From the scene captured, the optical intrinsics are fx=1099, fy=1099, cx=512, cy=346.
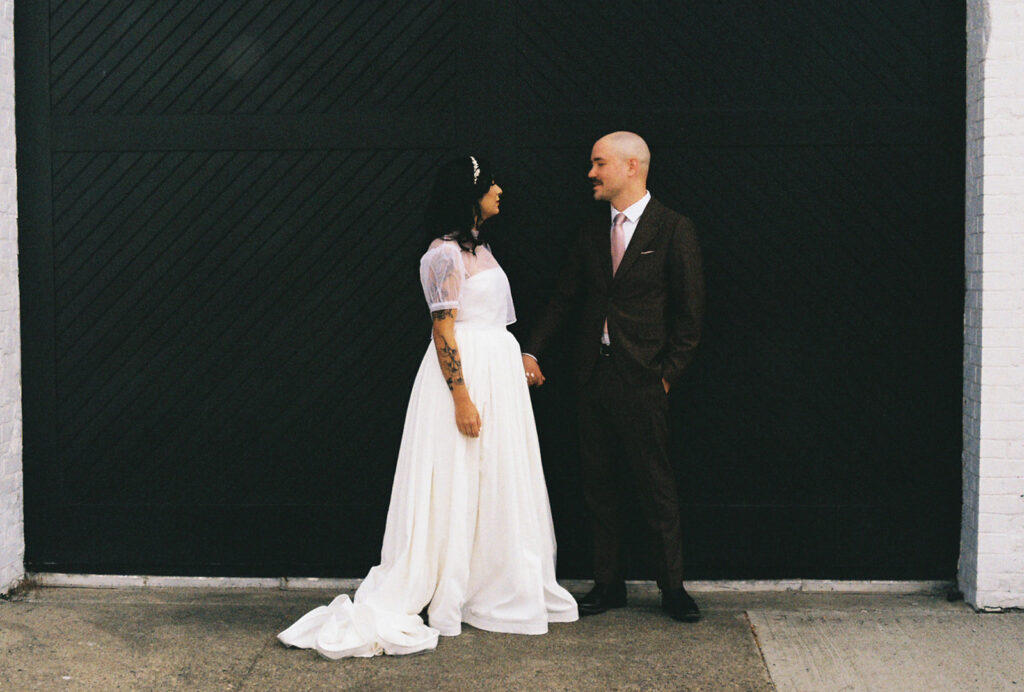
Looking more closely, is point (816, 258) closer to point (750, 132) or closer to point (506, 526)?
point (750, 132)

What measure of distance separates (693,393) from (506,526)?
1192 mm

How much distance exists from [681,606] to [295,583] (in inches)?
75.3

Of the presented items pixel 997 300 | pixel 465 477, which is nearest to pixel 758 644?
pixel 465 477

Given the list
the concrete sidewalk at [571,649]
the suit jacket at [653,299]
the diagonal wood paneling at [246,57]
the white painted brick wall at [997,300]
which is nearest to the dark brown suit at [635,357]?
the suit jacket at [653,299]

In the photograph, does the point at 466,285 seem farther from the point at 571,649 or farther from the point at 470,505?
the point at 571,649

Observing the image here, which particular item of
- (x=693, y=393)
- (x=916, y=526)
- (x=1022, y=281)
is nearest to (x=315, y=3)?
(x=693, y=393)

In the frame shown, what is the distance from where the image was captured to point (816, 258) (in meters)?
5.26

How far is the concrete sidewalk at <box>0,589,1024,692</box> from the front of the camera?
13.8 ft

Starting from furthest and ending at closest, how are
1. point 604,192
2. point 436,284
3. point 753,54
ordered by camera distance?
point 753,54, point 604,192, point 436,284

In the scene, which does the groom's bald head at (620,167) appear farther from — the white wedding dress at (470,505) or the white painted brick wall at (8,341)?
the white painted brick wall at (8,341)

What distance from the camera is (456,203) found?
184 inches

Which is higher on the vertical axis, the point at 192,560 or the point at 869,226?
the point at 869,226

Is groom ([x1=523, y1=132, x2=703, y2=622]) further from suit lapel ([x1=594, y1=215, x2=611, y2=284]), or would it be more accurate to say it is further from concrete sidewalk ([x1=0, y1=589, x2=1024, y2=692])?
concrete sidewalk ([x1=0, y1=589, x2=1024, y2=692])

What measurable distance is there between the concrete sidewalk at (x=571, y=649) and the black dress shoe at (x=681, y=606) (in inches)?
1.7
